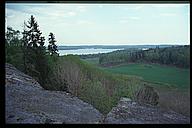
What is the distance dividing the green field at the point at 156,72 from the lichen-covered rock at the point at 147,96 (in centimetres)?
15

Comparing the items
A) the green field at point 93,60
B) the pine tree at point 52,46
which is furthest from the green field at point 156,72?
the pine tree at point 52,46

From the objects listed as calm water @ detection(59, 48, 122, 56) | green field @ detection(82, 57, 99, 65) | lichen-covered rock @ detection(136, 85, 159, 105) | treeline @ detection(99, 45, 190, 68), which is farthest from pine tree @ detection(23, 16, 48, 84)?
lichen-covered rock @ detection(136, 85, 159, 105)

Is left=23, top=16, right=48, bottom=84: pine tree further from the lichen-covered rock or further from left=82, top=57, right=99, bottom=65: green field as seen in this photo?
the lichen-covered rock

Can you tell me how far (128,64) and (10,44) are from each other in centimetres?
168

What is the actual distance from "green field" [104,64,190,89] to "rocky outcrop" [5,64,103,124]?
0.72 meters

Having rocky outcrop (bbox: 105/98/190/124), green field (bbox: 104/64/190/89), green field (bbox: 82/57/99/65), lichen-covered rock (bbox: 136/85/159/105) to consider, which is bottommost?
rocky outcrop (bbox: 105/98/190/124)

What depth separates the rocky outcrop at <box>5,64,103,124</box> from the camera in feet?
13.2

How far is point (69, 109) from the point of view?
13.8 feet

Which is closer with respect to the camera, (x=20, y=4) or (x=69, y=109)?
(x=20, y=4)

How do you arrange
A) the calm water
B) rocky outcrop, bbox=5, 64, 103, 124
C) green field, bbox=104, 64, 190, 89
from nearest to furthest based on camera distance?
1. rocky outcrop, bbox=5, 64, 103, 124
2. green field, bbox=104, 64, 190, 89
3. the calm water

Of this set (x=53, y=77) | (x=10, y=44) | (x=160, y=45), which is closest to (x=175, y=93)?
(x=160, y=45)

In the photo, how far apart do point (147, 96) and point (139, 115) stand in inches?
11.6

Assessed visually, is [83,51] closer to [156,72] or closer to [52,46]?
[52,46]
